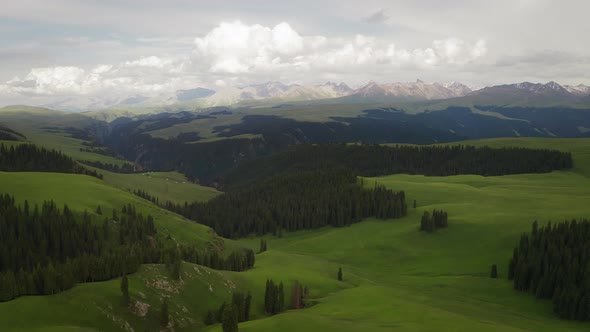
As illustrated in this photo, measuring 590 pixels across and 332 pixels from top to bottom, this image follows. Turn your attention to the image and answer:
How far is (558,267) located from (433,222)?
64.8 meters

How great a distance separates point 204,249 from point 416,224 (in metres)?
91.6

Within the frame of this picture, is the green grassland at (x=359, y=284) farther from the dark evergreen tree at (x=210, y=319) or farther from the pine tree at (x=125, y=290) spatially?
the dark evergreen tree at (x=210, y=319)

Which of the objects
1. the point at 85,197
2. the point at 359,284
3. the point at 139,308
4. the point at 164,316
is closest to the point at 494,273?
the point at 359,284

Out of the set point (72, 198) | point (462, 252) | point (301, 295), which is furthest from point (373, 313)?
point (72, 198)

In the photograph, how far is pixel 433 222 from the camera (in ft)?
593

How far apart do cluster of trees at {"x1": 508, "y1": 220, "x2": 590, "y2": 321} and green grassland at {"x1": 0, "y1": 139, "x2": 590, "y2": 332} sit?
3.80 metres

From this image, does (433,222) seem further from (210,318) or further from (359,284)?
(210,318)

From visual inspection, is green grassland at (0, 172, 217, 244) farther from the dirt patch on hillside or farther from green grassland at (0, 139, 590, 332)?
the dirt patch on hillside

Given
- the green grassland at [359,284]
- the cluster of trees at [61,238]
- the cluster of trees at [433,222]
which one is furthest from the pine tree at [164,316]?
the cluster of trees at [433,222]

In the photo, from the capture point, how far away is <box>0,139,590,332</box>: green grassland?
72.1 m

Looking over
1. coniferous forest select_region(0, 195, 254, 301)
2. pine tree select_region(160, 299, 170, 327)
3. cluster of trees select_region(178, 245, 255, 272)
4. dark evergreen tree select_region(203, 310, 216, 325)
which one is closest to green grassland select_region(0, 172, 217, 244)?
coniferous forest select_region(0, 195, 254, 301)

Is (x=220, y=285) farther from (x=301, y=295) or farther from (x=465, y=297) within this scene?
(x=465, y=297)

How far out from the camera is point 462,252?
15875 centimetres

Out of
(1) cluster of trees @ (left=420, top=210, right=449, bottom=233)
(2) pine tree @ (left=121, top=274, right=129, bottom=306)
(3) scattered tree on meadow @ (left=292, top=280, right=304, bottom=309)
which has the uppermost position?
(2) pine tree @ (left=121, top=274, right=129, bottom=306)
